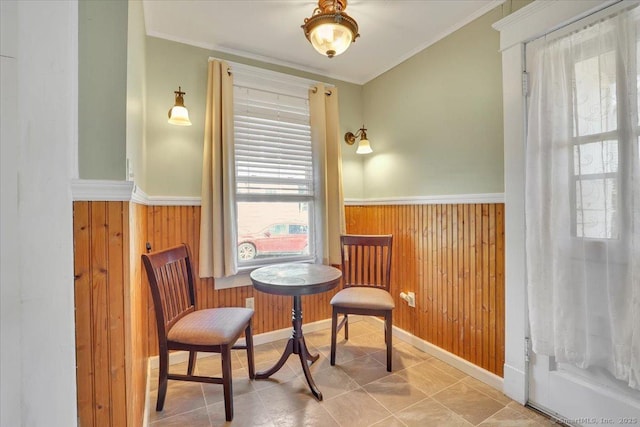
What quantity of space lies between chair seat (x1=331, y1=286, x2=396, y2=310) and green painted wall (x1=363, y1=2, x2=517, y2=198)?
36.5 inches

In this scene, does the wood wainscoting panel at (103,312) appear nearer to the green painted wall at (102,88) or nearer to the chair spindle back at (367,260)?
the green painted wall at (102,88)

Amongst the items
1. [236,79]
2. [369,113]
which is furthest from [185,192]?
[369,113]

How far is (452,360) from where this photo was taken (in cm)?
209

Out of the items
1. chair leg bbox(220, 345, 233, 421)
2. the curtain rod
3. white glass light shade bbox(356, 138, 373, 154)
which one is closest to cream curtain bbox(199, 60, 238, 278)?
the curtain rod

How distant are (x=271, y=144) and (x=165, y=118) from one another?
0.86 metres

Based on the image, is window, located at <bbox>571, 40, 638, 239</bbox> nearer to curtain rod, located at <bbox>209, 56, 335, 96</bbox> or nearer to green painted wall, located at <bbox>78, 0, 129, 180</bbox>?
curtain rod, located at <bbox>209, 56, 335, 96</bbox>

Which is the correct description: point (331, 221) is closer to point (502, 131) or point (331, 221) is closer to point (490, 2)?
point (502, 131)

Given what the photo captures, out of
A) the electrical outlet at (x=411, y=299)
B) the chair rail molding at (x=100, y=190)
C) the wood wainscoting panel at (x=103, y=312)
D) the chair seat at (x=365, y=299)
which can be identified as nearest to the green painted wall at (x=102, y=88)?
the chair rail molding at (x=100, y=190)

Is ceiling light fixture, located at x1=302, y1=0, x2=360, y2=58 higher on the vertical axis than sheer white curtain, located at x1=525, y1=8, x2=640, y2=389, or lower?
higher

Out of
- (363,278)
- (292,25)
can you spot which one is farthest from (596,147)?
(292,25)

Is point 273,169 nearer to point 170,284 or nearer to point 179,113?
point 179,113

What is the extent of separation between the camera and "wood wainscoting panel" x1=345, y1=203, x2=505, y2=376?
6.06 feet

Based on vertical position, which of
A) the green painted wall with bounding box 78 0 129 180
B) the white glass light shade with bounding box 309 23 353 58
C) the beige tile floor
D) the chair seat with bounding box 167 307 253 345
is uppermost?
the white glass light shade with bounding box 309 23 353 58

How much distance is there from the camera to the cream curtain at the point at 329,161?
2.66 m
